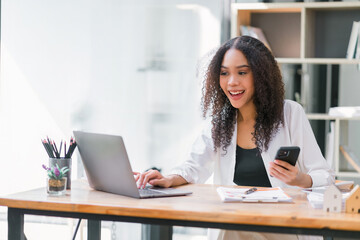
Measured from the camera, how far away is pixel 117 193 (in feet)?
6.51

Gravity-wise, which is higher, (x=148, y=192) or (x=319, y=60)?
(x=319, y=60)

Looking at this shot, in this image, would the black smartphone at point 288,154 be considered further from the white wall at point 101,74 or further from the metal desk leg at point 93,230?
the white wall at point 101,74

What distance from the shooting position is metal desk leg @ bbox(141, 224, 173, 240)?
97.4 inches

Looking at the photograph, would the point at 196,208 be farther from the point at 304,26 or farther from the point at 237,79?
the point at 304,26

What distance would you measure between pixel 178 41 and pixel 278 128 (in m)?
1.67

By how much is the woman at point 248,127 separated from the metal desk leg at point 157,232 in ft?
0.90

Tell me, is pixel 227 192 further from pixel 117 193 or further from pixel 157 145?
pixel 157 145

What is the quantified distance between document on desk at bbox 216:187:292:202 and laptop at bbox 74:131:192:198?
0.16m

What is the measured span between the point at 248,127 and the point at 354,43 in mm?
1537

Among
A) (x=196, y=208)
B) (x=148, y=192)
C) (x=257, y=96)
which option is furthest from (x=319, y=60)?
(x=196, y=208)

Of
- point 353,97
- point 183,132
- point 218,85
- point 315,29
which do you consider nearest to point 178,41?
point 183,132

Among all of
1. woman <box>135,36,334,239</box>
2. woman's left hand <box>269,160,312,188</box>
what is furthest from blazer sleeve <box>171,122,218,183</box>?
woman's left hand <box>269,160,312,188</box>

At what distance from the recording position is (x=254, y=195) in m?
1.91

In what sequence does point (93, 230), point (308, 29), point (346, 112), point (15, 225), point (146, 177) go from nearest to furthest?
point (15, 225), point (146, 177), point (93, 230), point (346, 112), point (308, 29)
